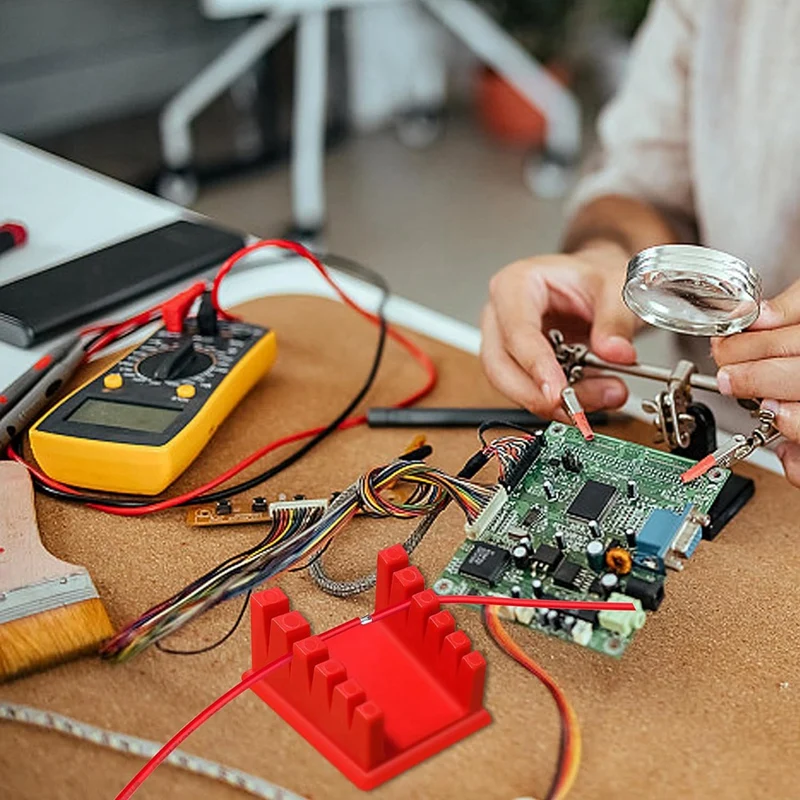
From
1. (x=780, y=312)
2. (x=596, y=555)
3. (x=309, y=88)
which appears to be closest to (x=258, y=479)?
(x=596, y=555)

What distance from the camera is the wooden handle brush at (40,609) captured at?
24.2 inches

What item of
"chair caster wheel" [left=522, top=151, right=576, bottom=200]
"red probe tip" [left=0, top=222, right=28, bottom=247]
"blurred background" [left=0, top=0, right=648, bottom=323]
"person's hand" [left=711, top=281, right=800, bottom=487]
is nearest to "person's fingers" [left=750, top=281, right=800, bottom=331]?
"person's hand" [left=711, top=281, right=800, bottom=487]

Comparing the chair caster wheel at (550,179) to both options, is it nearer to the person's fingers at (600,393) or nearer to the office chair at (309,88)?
the office chair at (309,88)

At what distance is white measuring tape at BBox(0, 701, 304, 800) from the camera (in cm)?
56

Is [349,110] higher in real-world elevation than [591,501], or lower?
lower

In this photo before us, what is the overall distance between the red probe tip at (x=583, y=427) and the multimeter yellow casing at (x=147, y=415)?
0.26 meters

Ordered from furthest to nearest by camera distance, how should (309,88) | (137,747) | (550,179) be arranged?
(550,179) → (309,88) → (137,747)

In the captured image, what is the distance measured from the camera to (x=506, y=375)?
33.2 inches

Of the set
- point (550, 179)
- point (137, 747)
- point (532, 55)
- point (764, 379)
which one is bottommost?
point (550, 179)

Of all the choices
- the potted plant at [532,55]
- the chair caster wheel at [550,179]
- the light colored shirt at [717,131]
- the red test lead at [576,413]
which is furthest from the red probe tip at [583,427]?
the potted plant at [532,55]

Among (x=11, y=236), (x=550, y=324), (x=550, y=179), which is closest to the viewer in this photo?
(x=550, y=324)

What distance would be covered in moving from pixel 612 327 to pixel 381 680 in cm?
37

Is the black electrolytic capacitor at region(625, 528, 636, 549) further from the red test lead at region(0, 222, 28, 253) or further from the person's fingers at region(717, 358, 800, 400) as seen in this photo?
the red test lead at region(0, 222, 28, 253)

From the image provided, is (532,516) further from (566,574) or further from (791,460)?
(791,460)
